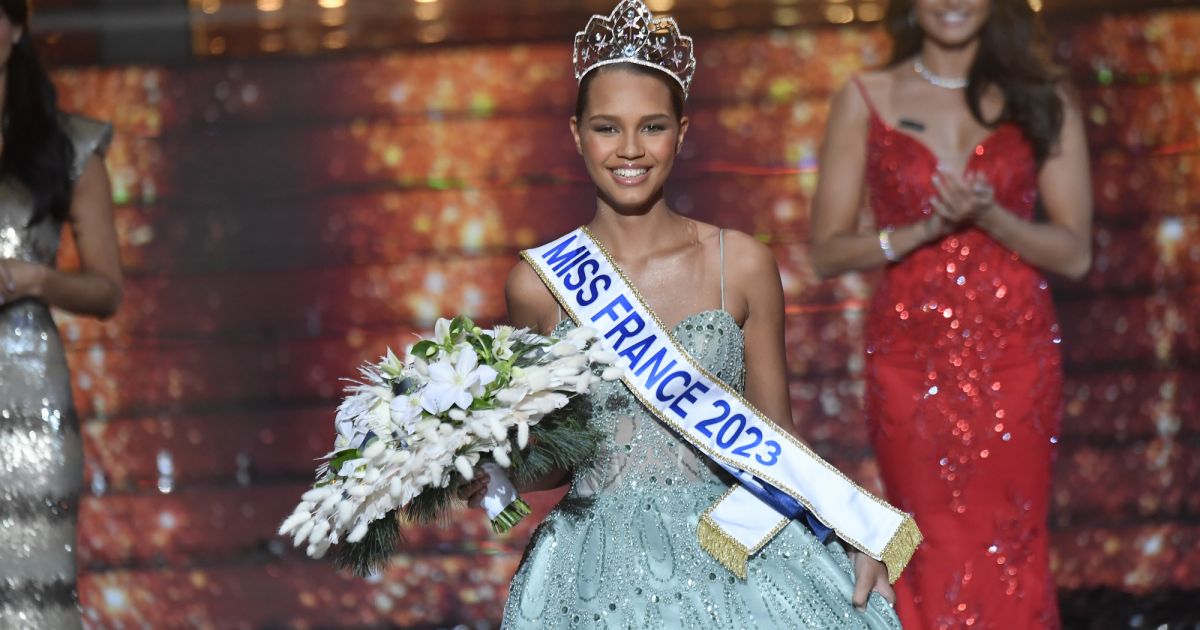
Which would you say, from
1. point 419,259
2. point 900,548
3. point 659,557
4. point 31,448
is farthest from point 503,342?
point 419,259

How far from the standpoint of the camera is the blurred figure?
11.4 feet

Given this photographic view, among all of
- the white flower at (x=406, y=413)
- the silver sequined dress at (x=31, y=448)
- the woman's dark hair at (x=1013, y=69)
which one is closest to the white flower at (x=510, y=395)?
the white flower at (x=406, y=413)

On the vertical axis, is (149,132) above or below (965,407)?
below

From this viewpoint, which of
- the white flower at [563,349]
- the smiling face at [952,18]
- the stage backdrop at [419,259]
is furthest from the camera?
the stage backdrop at [419,259]

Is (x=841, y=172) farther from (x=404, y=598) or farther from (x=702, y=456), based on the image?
(x=404, y=598)

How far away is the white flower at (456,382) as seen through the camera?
2.30 meters

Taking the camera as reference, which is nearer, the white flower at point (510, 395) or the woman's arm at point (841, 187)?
the white flower at point (510, 395)

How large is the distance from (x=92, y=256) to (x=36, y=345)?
0.71ft

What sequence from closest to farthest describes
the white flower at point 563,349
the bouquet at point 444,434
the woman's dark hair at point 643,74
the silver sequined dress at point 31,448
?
the bouquet at point 444,434 → the white flower at point 563,349 → the woman's dark hair at point 643,74 → the silver sequined dress at point 31,448

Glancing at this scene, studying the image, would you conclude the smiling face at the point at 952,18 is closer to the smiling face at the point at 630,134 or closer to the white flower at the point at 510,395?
the smiling face at the point at 630,134

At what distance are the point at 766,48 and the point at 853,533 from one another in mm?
3048

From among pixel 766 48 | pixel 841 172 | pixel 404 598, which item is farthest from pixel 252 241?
pixel 841 172

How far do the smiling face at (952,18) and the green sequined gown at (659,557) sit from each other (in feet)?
3.99

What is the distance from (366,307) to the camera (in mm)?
5344
